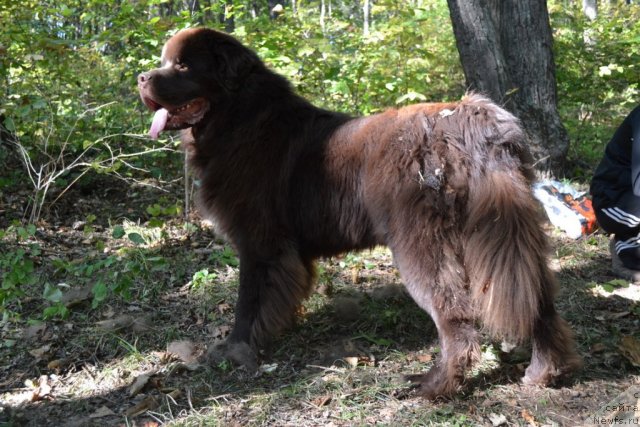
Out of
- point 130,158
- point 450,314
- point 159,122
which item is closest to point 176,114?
point 159,122

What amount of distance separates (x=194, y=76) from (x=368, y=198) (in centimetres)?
139

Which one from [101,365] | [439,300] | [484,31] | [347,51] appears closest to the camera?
[439,300]

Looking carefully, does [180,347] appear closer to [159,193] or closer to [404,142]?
[404,142]

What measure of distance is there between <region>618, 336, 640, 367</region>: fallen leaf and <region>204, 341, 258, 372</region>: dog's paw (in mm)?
2137

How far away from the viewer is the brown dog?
9.20ft

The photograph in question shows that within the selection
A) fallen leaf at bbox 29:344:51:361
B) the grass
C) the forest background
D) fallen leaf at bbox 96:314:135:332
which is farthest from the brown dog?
fallen leaf at bbox 29:344:51:361

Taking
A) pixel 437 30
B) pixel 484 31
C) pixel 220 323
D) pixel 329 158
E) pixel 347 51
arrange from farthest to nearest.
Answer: pixel 437 30 → pixel 347 51 → pixel 484 31 → pixel 220 323 → pixel 329 158

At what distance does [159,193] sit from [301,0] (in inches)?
114

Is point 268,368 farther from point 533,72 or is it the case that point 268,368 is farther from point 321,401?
point 533,72

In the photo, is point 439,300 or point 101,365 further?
point 101,365

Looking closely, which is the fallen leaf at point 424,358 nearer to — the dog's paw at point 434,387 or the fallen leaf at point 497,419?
the dog's paw at point 434,387

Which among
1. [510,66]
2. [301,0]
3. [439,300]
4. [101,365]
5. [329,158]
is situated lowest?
[101,365]

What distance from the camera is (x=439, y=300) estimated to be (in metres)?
2.88

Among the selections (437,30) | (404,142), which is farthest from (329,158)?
(437,30)
